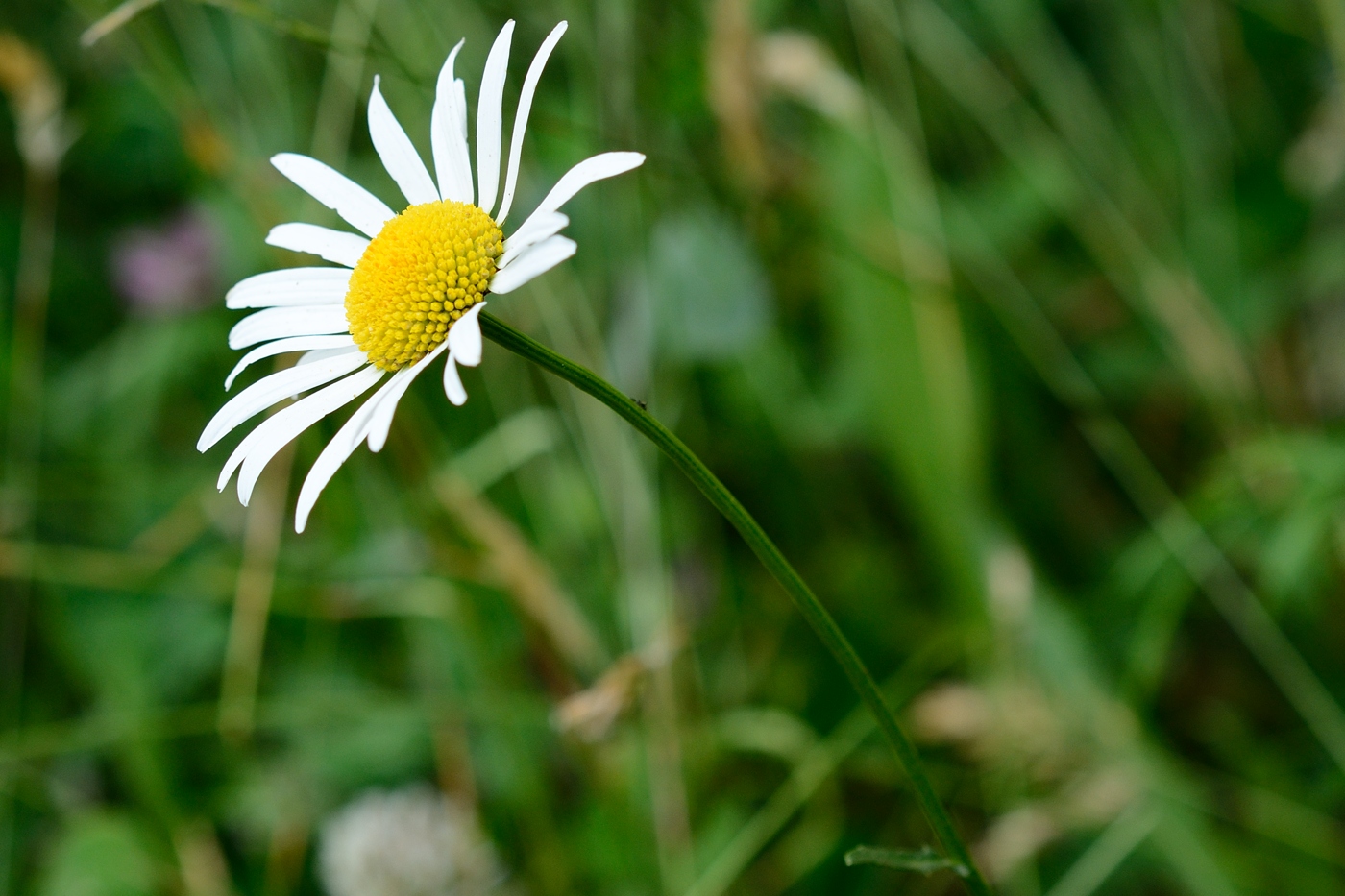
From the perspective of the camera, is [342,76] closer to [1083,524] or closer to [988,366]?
[988,366]

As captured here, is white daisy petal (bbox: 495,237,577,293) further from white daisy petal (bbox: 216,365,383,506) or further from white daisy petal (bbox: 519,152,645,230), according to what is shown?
white daisy petal (bbox: 216,365,383,506)

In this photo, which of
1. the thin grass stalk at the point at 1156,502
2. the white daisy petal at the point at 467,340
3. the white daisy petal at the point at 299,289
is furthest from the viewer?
the thin grass stalk at the point at 1156,502

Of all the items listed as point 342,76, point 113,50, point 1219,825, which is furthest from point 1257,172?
point 113,50

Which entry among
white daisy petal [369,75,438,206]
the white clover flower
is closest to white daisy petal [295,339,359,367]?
white daisy petal [369,75,438,206]

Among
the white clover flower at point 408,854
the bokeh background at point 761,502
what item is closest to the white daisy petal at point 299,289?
the bokeh background at point 761,502

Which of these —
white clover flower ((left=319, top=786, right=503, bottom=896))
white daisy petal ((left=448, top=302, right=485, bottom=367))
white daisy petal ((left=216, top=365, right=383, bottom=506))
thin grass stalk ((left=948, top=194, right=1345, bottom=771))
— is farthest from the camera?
white clover flower ((left=319, top=786, right=503, bottom=896))

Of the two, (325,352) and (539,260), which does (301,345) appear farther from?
(539,260)

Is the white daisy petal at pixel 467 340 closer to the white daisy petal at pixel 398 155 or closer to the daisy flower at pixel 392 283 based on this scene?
the daisy flower at pixel 392 283
